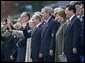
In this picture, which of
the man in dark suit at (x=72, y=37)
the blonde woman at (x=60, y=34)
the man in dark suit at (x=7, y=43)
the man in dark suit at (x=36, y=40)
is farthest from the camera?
the man in dark suit at (x=7, y=43)

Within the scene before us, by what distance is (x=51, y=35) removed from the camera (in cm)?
992

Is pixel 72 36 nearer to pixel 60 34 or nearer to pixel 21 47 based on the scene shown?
pixel 60 34

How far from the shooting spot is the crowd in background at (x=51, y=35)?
9.47 metres

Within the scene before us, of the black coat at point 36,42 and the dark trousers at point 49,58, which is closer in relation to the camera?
the dark trousers at point 49,58

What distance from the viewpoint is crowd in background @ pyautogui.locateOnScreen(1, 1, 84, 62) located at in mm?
9469

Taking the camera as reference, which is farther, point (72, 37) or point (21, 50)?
point (21, 50)

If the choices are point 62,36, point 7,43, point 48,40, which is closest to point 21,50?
point 7,43

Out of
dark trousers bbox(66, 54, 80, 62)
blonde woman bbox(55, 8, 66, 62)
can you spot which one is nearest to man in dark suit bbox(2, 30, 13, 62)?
blonde woman bbox(55, 8, 66, 62)

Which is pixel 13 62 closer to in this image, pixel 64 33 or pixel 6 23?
pixel 6 23

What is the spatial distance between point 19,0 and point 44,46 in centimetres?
1170

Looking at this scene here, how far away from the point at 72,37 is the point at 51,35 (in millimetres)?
552

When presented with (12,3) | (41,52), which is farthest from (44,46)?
(12,3)

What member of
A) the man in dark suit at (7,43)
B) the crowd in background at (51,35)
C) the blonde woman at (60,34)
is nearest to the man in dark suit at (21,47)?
the crowd in background at (51,35)

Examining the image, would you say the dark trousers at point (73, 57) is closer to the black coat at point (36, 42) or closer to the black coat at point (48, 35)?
the black coat at point (48, 35)
